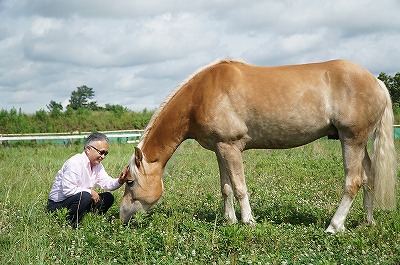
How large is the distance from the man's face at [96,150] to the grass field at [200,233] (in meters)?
0.85

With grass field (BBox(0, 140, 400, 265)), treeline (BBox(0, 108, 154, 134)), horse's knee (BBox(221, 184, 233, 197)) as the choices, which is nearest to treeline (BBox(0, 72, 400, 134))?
treeline (BBox(0, 108, 154, 134))

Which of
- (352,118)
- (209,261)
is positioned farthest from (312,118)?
(209,261)

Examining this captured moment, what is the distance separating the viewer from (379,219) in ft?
20.7

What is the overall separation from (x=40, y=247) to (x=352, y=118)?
4396 mm

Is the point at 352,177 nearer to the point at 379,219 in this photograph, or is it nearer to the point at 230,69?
the point at 379,219

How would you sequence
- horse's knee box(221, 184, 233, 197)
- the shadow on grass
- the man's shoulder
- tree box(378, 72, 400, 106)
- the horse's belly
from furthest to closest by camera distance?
tree box(378, 72, 400, 106), horse's knee box(221, 184, 233, 197), the shadow on grass, the man's shoulder, the horse's belly

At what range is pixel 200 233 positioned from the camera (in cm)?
565

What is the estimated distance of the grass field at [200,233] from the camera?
487cm

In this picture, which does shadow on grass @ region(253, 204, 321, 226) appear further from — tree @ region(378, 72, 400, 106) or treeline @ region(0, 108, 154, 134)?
tree @ region(378, 72, 400, 106)

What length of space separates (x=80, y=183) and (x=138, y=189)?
86 cm

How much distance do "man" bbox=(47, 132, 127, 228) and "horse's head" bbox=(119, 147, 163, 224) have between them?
0.62ft

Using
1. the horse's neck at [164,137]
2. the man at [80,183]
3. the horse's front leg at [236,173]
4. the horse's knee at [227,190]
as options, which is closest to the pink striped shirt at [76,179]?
the man at [80,183]

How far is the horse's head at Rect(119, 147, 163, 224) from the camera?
21.8 ft

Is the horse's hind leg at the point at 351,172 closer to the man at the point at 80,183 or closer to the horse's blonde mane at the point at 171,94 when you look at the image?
the horse's blonde mane at the point at 171,94
